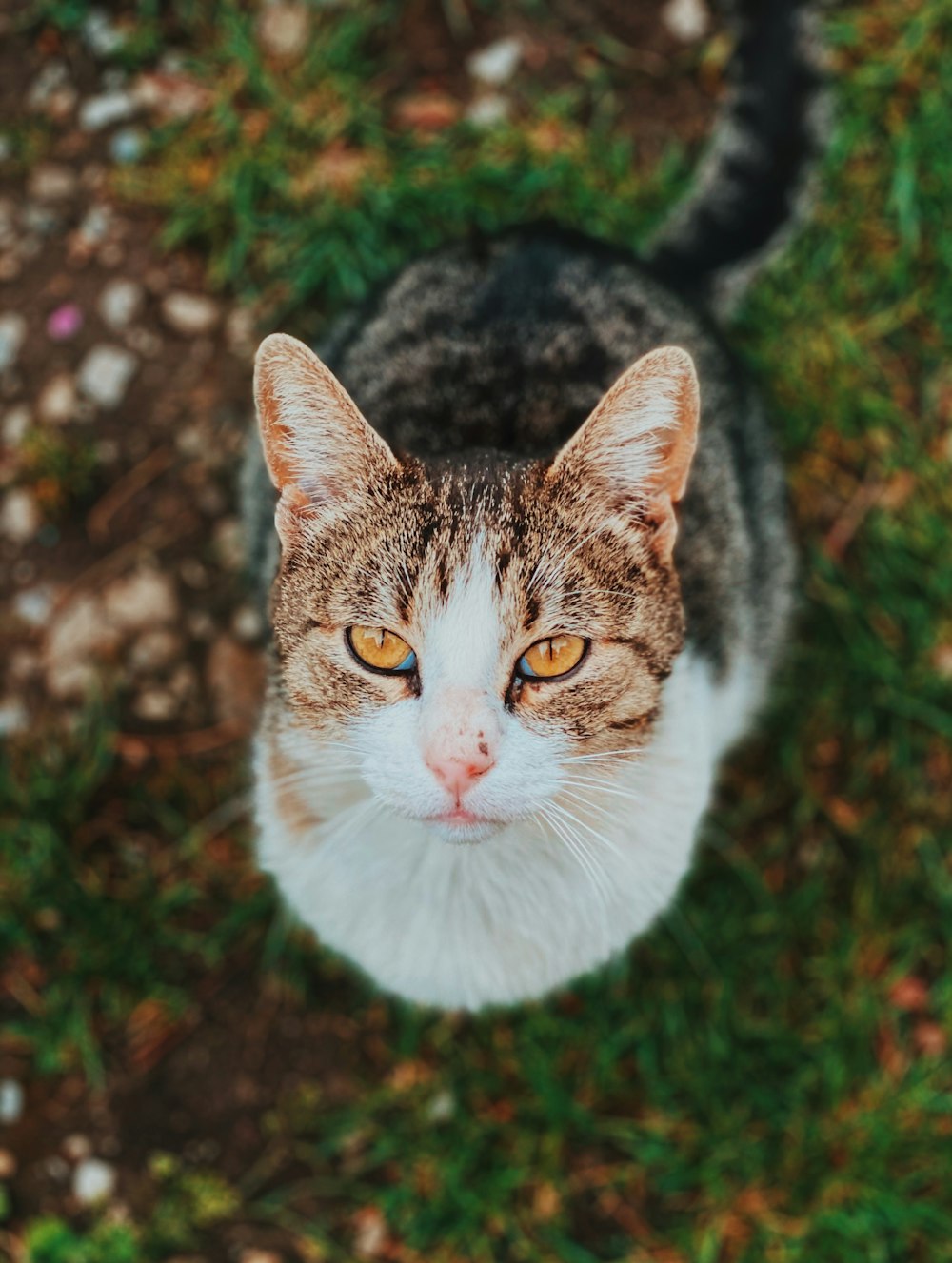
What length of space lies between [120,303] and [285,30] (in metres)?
0.97

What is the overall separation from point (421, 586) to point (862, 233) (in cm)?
227

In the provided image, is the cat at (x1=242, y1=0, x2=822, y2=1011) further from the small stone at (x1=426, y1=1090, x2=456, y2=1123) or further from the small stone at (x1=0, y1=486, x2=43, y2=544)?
the small stone at (x1=0, y1=486, x2=43, y2=544)

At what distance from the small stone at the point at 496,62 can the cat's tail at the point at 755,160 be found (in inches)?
27.9

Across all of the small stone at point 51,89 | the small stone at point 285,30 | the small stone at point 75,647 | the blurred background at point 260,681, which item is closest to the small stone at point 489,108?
the blurred background at point 260,681

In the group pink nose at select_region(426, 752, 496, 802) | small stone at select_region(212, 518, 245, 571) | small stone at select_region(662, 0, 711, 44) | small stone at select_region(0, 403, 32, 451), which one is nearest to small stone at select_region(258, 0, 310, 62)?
small stone at select_region(662, 0, 711, 44)

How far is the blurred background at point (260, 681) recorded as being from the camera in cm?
295

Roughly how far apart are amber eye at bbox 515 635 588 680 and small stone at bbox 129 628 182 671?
1757mm

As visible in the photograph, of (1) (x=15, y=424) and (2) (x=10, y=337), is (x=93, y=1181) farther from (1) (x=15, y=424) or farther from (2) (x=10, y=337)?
(2) (x=10, y=337)

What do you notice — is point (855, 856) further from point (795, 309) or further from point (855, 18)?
point (855, 18)

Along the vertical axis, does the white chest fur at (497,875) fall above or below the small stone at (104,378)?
below

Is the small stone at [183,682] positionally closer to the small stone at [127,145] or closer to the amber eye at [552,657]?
the small stone at [127,145]

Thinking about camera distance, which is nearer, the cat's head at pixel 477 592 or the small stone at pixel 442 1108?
the cat's head at pixel 477 592

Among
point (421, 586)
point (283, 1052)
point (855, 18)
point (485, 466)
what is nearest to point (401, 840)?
point (421, 586)

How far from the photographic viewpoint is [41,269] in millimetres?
3398
